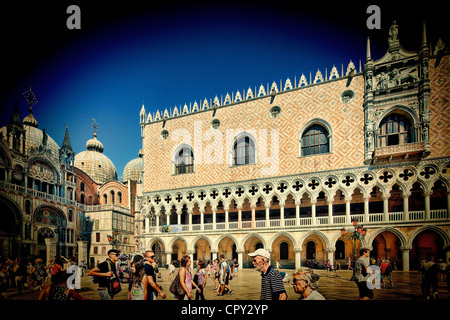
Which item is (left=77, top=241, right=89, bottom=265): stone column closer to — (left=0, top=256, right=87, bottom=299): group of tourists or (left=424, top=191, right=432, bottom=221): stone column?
(left=0, top=256, right=87, bottom=299): group of tourists

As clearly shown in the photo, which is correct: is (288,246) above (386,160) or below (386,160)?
below

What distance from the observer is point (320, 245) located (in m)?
20.5

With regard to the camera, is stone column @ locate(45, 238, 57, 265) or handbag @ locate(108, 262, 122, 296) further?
stone column @ locate(45, 238, 57, 265)

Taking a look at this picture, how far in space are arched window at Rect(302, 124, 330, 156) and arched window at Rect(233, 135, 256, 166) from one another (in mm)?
3631

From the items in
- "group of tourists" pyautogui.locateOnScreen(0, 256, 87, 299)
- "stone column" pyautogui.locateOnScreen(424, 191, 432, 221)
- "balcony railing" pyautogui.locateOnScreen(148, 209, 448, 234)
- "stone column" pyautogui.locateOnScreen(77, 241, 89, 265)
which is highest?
"stone column" pyautogui.locateOnScreen(424, 191, 432, 221)

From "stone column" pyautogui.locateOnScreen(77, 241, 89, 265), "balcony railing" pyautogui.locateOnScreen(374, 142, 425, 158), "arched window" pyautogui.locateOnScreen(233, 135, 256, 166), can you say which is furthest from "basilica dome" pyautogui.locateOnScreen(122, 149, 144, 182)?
"balcony railing" pyautogui.locateOnScreen(374, 142, 425, 158)

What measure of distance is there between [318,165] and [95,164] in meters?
31.1

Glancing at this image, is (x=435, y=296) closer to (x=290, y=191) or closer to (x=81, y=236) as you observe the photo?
(x=290, y=191)

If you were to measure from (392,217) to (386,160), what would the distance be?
328cm

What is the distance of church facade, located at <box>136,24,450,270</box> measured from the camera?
16.6m

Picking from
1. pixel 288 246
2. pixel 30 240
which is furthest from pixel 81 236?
pixel 288 246

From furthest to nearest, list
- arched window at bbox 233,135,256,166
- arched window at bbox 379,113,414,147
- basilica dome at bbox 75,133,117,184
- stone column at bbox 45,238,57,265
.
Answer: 1. basilica dome at bbox 75,133,117,184
2. stone column at bbox 45,238,57,265
3. arched window at bbox 233,135,256,166
4. arched window at bbox 379,113,414,147

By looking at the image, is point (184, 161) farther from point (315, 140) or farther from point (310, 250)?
point (310, 250)
